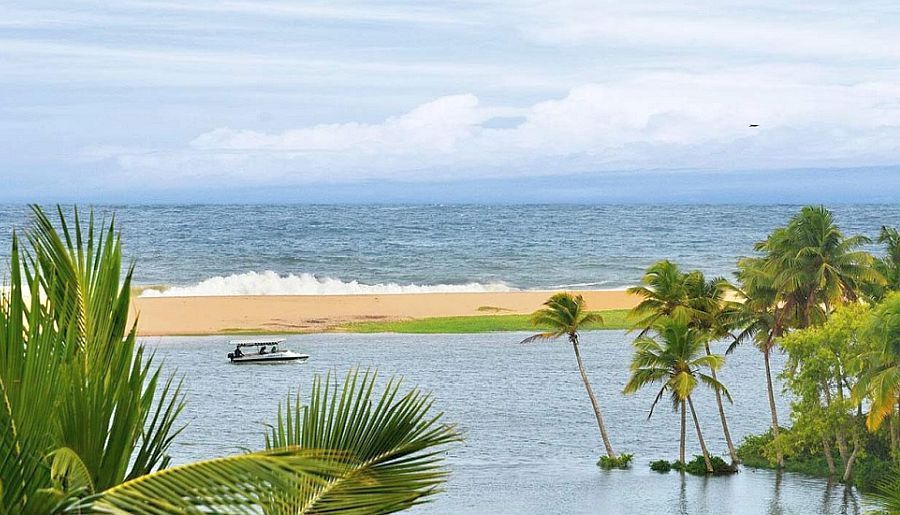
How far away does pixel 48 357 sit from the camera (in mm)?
4641

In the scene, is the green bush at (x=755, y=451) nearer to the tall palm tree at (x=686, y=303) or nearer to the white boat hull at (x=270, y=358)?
the tall palm tree at (x=686, y=303)

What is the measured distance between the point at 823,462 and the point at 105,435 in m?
45.5

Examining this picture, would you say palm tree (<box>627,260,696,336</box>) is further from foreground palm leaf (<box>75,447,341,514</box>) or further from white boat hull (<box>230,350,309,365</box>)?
foreground palm leaf (<box>75,447,341,514</box>)

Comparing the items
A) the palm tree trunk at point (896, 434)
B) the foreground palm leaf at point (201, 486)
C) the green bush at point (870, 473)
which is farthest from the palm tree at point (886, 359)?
the foreground palm leaf at point (201, 486)

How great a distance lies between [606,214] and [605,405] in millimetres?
134109

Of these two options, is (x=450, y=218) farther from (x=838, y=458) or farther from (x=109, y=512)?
(x=109, y=512)

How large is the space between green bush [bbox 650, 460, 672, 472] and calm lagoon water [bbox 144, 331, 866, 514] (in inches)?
28.0

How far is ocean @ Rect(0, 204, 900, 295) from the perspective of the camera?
116438mm

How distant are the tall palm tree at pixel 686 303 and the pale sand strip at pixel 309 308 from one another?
1409 inches

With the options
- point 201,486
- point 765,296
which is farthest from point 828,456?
point 201,486

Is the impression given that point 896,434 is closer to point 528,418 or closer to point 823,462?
point 823,462

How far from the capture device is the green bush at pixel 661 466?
47.0m

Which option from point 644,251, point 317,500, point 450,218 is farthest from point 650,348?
point 450,218

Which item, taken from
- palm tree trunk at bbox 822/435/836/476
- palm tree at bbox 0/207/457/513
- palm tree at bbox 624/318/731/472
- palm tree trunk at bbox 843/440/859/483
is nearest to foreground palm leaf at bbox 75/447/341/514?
palm tree at bbox 0/207/457/513
